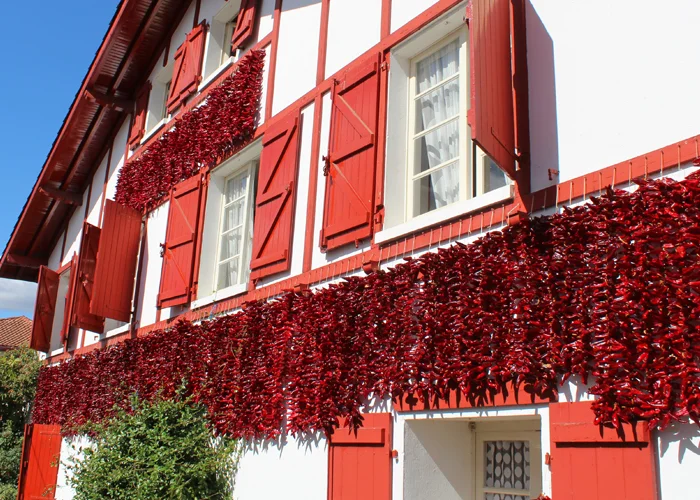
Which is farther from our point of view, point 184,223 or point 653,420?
point 184,223

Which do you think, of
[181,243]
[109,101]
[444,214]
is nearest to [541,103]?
[444,214]

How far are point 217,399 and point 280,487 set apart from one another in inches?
47.2

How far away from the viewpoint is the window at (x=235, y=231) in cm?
746

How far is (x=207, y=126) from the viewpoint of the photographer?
26.7 feet

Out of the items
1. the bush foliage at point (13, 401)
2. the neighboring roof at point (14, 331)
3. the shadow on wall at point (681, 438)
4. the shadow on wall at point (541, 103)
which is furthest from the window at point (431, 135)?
the neighboring roof at point (14, 331)

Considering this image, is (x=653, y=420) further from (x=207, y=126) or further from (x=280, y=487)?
(x=207, y=126)

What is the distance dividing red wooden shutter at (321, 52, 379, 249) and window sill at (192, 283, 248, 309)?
138 cm

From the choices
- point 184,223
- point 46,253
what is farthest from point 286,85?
point 46,253

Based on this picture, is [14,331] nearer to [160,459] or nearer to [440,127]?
[160,459]

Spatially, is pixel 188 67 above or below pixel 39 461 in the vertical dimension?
above

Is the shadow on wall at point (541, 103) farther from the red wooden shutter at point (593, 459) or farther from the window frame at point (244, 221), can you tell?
the window frame at point (244, 221)

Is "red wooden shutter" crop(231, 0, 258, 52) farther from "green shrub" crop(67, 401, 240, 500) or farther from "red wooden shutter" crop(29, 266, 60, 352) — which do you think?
"red wooden shutter" crop(29, 266, 60, 352)

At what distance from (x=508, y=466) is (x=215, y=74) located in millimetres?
5660

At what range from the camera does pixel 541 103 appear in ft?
14.2
